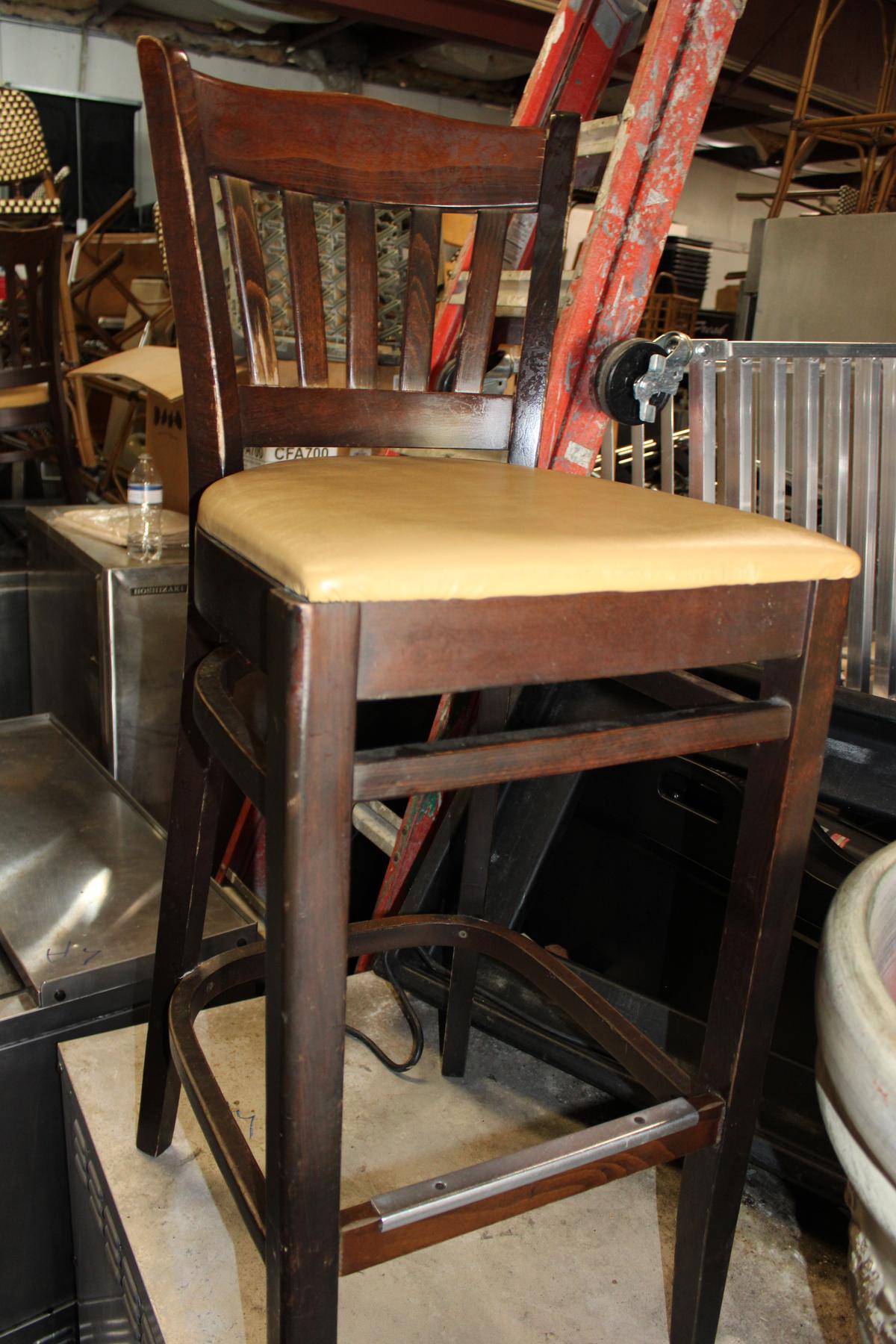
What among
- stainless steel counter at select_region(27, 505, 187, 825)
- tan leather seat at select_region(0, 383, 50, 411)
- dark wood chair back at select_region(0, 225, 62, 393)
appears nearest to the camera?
stainless steel counter at select_region(27, 505, 187, 825)

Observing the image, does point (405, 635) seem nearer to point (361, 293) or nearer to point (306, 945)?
point (306, 945)

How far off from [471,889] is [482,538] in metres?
0.60

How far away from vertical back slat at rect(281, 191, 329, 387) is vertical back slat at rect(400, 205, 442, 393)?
9 cm

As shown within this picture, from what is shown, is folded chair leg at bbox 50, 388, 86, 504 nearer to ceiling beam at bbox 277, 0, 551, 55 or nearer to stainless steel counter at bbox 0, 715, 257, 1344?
stainless steel counter at bbox 0, 715, 257, 1344

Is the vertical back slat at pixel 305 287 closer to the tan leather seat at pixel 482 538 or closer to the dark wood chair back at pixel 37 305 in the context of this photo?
the tan leather seat at pixel 482 538

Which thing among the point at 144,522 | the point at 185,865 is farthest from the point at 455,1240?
the point at 144,522

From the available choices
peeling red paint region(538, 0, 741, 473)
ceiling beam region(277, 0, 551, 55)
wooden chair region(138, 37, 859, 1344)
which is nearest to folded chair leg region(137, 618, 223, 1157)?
wooden chair region(138, 37, 859, 1344)

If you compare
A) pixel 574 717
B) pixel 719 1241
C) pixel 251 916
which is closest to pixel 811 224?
pixel 574 717

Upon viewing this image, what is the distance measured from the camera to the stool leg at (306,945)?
21.2 inches

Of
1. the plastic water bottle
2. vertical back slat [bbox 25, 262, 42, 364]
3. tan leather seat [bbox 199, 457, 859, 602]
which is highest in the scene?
vertical back slat [bbox 25, 262, 42, 364]

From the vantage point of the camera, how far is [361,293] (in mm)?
912

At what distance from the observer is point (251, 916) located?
53.5 inches

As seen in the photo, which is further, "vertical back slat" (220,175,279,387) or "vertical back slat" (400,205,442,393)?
"vertical back slat" (400,205,442,393)

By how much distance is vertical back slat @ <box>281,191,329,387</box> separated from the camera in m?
0.84
